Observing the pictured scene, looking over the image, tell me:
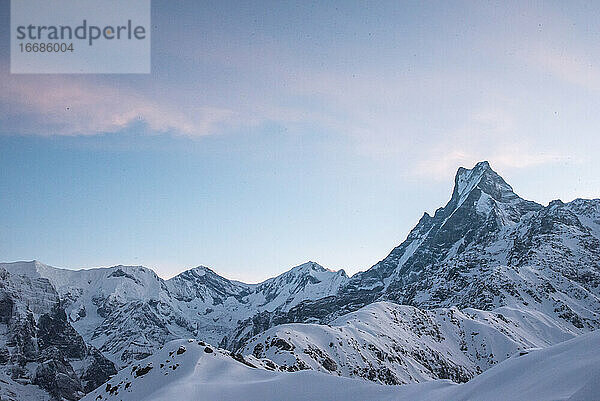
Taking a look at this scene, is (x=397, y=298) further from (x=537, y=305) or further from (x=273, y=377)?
(x=273, y=377)

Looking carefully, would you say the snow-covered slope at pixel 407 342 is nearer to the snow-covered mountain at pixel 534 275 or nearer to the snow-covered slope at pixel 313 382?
the snow-covered mountain at pixel 534 275

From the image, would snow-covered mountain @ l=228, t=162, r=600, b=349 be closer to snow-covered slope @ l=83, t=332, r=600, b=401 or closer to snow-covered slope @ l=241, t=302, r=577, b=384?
snow-covered slope @ l=241, t=302, r=577, b=384

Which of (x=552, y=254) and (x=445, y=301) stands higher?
(x=552, y=254)

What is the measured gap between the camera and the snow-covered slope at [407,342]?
191ft

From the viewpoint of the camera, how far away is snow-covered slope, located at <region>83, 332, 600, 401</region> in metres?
13.8

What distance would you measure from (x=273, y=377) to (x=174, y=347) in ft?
28.6

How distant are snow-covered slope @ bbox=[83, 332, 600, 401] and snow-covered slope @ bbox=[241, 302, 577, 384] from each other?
667 inches

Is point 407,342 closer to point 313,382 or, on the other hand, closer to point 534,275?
point 313,382

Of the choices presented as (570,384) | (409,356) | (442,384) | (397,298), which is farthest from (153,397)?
(397,298)

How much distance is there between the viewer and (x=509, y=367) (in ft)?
57.1

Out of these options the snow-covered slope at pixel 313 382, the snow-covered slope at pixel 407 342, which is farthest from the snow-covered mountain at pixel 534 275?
the snow-covered slope at pixel 313 382

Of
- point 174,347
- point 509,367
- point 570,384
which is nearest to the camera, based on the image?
point 570,384

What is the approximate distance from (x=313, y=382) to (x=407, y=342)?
55.9m

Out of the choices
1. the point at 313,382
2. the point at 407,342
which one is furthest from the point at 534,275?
the point at 313,382
